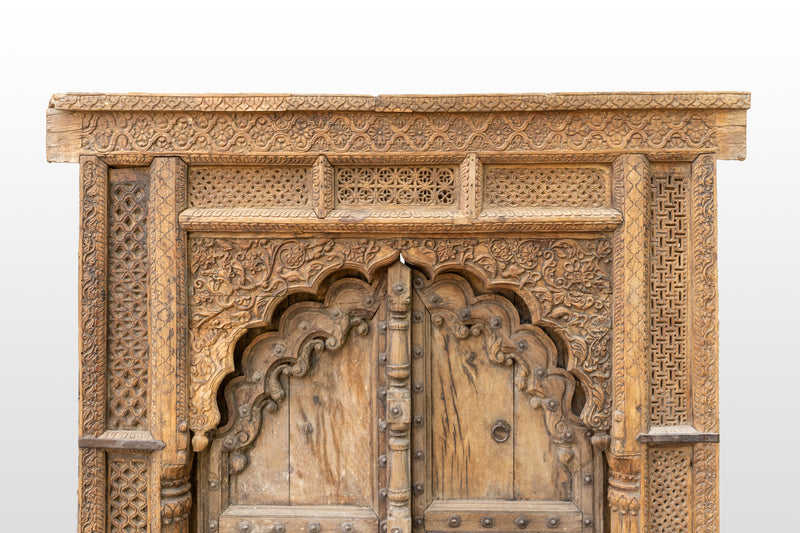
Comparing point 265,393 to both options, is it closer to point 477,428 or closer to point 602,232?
point 477,428

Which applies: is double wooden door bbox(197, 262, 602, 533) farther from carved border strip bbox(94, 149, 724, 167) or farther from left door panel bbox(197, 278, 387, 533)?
carved border strip bbox(94, 149, 724, 167)

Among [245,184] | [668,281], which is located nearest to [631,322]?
[668,281]

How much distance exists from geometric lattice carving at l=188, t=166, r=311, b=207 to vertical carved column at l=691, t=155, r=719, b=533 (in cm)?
181

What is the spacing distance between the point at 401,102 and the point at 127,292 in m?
1.55

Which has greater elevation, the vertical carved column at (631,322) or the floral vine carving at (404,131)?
the floral vine carving at (404,131)

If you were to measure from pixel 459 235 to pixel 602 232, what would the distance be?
658 mm

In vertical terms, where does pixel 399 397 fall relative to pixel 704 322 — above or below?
below

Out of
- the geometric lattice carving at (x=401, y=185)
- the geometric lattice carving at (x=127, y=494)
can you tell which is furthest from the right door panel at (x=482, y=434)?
the geometric lattice carving at (x=127, y=494)

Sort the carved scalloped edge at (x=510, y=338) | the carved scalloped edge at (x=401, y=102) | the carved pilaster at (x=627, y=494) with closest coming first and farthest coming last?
the carved scalloped edge at (x=401, y=102)
the carved pilaster at (x=627, y=494)
the carved scalloped edge at (x=510, y=338)

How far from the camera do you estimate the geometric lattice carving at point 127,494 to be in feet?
10.8

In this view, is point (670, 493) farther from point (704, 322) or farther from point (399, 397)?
point (399, 397)

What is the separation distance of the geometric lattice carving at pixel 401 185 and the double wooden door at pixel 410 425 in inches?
14.4

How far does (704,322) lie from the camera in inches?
126

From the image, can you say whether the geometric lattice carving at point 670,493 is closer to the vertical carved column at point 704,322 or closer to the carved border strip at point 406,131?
the vertical carved column at point 704,322
